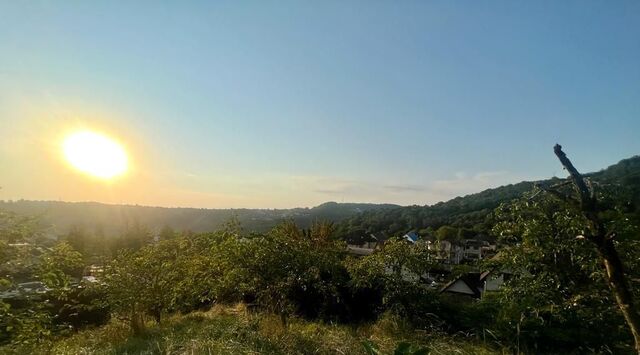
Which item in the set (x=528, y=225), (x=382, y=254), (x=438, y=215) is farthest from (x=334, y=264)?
(x=438, y=215)

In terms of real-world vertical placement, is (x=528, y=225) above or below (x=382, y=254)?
above

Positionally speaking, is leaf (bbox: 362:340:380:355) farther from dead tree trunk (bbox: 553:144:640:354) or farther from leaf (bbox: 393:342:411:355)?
dead tree trunk (bbox: 553:144:640:354)

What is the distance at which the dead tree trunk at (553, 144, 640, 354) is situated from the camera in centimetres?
241

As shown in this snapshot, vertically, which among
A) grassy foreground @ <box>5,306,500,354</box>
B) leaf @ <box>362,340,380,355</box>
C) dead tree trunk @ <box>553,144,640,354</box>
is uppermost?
dead tree trunk @ <box>553,144,640,354</box>

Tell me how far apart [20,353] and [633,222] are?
8.42m

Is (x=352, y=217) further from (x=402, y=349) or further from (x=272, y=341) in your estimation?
(x=402, y=349)

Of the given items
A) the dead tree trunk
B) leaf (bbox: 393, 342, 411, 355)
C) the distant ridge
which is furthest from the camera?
the distant ridge

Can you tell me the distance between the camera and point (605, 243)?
8.07ft

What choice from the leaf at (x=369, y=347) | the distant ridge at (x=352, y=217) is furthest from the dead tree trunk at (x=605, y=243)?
the distant ridge at (x=352, y=217)

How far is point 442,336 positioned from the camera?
6.77m

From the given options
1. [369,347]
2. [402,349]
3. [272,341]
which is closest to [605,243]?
[402,349]

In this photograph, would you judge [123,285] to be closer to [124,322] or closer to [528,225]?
[124,322]

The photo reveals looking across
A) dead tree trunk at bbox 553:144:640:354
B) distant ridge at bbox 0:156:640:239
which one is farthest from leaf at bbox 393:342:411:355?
distant ridge at bbox 0:156:640:239

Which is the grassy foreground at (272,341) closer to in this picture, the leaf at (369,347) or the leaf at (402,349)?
the leaf at (369,347)
